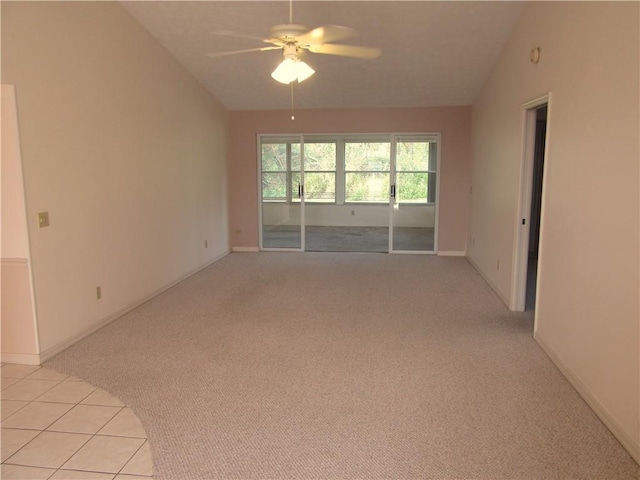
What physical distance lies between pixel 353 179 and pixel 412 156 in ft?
5.42

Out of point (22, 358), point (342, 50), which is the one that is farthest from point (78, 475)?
Answer: point (342, 50)

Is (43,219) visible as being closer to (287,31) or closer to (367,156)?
(287,31)

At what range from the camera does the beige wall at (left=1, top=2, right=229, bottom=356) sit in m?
3.27

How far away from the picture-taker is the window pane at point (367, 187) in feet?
26.8

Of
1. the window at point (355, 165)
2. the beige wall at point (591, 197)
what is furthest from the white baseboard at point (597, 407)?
the window at point (355, 165)

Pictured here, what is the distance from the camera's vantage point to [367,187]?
870 centimetres

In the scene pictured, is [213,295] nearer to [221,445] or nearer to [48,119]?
[48,119]

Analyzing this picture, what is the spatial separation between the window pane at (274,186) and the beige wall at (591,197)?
4360 mm

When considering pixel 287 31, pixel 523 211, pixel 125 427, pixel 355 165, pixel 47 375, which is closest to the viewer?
pixel 125 427

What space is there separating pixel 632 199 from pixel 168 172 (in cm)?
465

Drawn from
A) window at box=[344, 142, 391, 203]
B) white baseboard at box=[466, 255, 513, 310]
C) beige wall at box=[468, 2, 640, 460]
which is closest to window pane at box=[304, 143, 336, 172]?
window at box=[344, 142, 391, 203]

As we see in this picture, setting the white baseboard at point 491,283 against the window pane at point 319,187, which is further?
the window pane at point 319,187

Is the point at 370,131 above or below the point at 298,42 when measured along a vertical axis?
below

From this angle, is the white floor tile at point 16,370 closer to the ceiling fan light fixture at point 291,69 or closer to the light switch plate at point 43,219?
the light switch plate at point 43,219
